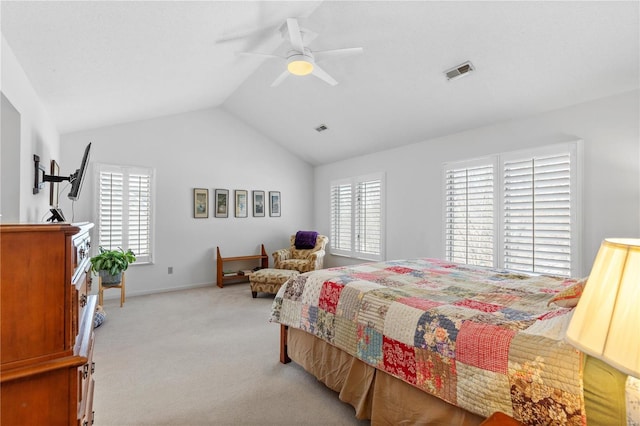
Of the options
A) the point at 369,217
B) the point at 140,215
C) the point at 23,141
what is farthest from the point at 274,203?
the point at 23,141

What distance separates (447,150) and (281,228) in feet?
11.9

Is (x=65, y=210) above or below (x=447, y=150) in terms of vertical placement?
below

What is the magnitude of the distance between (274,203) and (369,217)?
6.74 feet

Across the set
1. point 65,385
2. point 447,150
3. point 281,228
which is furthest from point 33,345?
point 281,228

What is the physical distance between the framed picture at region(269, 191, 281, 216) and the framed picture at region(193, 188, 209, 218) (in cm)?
128

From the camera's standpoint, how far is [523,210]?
11.8 ft

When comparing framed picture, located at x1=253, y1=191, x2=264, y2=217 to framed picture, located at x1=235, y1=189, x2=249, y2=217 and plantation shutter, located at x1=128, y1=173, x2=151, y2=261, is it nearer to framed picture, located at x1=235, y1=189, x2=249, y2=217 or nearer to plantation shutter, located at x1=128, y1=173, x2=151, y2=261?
framed picture, located at x1=235, y1=189, x2=249, y2=217

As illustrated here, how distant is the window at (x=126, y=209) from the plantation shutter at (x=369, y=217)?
11.9ft

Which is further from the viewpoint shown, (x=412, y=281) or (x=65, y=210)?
(x=65, y=210)

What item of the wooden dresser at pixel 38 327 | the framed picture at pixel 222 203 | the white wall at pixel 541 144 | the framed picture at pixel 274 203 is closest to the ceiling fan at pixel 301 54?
the white wall at pixel 541 144

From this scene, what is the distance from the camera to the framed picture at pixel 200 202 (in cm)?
562

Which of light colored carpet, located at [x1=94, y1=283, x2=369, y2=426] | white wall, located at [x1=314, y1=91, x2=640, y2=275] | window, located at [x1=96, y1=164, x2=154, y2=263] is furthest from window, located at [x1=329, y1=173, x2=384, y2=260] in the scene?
window, located at [x1=96, y1=164, x2=154, y2=263]

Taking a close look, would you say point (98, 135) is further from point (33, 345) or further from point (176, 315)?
point (33, 345)

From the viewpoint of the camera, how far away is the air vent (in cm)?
318
